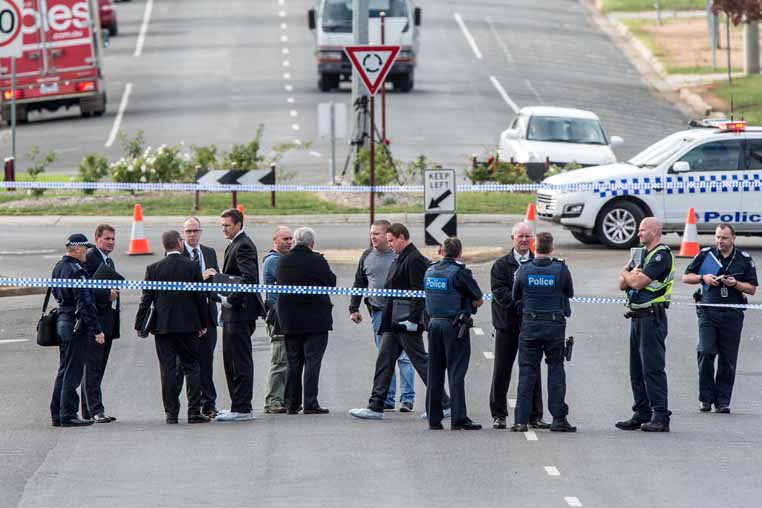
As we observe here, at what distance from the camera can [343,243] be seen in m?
26.0

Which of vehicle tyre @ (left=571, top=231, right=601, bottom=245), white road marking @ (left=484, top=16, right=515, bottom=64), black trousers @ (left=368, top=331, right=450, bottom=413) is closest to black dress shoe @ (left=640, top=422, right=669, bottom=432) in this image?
black trousers @ (left=368, top=331, right=450, bottom=413)

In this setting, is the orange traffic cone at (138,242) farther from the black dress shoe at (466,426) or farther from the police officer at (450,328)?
the black dress shoe at (466,426)

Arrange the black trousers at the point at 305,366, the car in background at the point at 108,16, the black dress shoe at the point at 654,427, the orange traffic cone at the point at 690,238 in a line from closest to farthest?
the black dress shoe at the point at 654,427, the black trousers at the point at 305,366, the orange traffic cone at the point at 690,238, the car in background at the point at 108,16

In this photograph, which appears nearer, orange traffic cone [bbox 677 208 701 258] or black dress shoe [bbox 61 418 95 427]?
black dress shoe [bbox 61 418 95 427]

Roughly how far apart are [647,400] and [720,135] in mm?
11259

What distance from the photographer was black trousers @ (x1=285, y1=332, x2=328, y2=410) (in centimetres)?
1484

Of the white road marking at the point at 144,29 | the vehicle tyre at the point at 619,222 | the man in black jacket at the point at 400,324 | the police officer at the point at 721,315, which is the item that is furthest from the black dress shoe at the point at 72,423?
the white road marking at the point at 144,29

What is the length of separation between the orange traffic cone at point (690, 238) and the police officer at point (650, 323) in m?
9.88

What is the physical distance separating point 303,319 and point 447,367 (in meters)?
1.33

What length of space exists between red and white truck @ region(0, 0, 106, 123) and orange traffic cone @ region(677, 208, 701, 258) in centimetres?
2238

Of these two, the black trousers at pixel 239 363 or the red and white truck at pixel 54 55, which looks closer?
the black trousers at pixel 239 363

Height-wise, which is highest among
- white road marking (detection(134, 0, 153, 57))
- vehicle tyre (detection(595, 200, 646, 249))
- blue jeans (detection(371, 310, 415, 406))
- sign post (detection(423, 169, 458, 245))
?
white road marking (detection(134, 0, 153, 57))

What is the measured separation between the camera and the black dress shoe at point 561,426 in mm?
14031

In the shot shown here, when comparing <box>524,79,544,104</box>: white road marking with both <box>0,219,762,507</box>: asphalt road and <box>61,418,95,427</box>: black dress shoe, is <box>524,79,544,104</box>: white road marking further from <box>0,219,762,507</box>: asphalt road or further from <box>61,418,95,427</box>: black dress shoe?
<box>61,418,95,427</box>: black dress shoe
